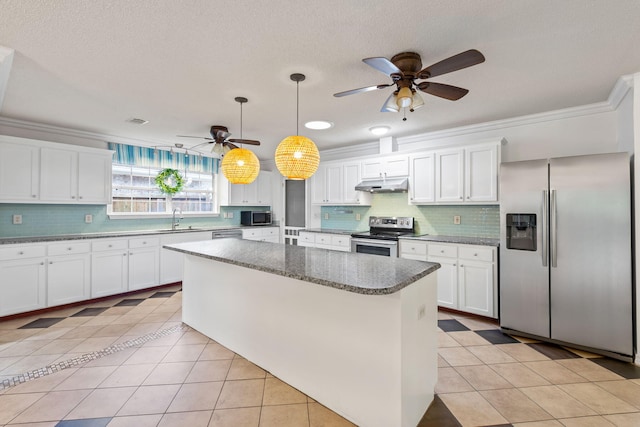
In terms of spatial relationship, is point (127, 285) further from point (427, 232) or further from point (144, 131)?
point (427, 232)

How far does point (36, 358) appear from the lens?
8.39 feet

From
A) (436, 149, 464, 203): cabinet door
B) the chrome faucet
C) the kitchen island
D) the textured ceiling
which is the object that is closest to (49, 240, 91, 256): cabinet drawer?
the chrome faucet

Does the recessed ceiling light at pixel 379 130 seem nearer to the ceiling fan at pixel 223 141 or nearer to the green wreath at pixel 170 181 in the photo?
the ceiling fan at pixel 223 141

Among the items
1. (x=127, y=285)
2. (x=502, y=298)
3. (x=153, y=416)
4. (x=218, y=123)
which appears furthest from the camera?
(x=127, y=285)

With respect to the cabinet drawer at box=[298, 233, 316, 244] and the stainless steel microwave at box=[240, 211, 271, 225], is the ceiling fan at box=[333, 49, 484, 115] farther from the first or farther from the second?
the stainless steel microwave at box=[240, 211, 271, 225]

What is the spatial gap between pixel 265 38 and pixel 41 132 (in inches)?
156

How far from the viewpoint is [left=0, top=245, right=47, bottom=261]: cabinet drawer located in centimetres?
334

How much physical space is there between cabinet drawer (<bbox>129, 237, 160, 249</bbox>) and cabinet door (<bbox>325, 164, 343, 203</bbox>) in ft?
9.44

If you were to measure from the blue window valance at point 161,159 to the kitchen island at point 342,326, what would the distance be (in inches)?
126

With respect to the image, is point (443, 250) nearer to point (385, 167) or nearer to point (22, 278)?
point (385, 167)

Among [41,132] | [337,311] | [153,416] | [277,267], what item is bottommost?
[153,416]

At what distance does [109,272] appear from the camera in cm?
418

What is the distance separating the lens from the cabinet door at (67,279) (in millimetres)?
3678

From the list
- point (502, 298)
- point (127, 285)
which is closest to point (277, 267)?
point (502, 298)
